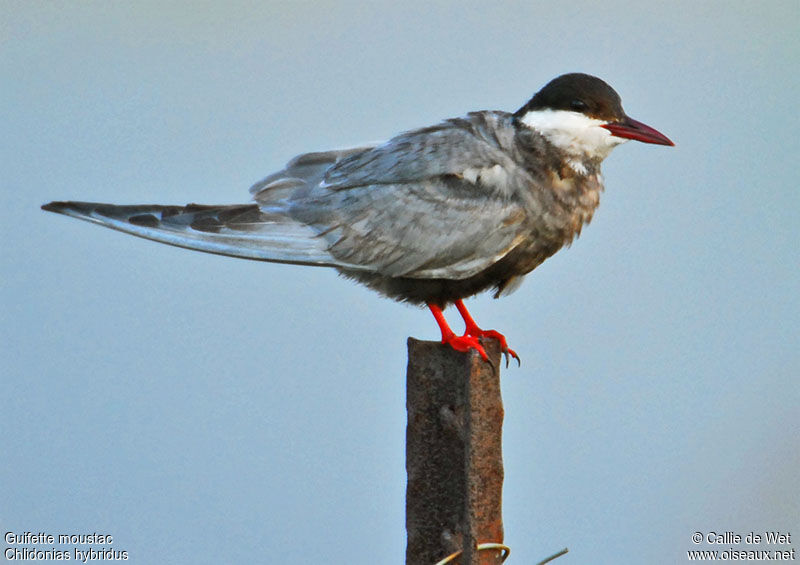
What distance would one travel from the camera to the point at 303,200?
204 inches

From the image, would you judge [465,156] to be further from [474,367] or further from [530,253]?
[474,367]

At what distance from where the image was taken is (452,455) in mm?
4164

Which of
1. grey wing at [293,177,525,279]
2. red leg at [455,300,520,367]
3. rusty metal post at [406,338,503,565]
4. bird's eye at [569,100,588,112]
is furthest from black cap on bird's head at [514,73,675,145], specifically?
rusty metal post at [406,338,503,565]

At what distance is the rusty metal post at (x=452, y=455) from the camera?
13.3 feet

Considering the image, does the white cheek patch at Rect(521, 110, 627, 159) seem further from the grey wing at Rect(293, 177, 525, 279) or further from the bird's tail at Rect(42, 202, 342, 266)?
the bird's tail at Rect(42, 202, 342, 266)

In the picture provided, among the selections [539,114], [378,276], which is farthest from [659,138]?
[378,276]

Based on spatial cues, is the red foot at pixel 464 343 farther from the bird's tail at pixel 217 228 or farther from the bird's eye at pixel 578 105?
the bird's eye at pixel 578 105

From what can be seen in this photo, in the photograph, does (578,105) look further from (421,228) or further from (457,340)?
(457,340)

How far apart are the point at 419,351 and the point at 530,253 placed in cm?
88

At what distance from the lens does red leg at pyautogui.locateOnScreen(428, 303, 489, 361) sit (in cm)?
437

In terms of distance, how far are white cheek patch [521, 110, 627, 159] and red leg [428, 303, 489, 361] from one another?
2.85ft

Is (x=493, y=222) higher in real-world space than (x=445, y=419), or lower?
higher


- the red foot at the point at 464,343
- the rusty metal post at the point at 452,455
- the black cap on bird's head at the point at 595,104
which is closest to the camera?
the rusty metal post at the point at 452,455

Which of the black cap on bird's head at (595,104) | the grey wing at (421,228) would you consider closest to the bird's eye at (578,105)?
the black cap on bird's head at (595,104)
